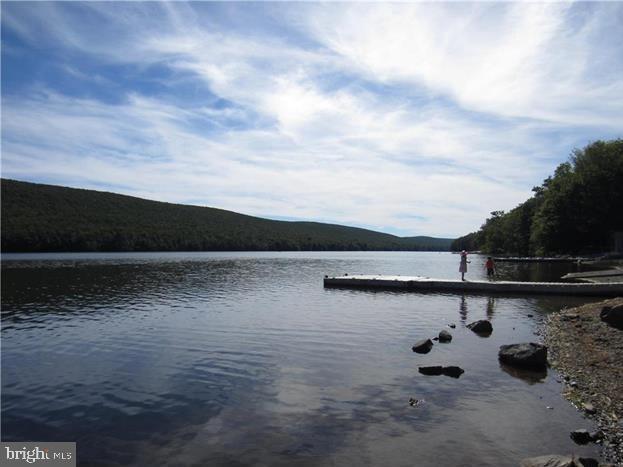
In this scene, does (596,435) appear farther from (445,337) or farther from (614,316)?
(614,316)

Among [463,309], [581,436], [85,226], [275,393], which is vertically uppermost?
[85,226]

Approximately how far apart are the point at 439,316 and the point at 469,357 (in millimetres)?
10151

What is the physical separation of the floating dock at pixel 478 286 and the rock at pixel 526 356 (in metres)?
24.4

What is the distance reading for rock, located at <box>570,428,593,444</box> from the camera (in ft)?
31.5

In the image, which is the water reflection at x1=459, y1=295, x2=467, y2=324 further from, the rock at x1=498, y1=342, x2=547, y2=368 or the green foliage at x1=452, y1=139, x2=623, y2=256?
the green foliage at x1=452, y1=139, x2=623, y2=256

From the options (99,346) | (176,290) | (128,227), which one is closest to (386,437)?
(99,346)

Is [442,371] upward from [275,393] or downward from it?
upward

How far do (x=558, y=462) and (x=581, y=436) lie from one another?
2.22 metres

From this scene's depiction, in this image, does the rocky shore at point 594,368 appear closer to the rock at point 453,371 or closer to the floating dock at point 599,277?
the rock at point 453,371

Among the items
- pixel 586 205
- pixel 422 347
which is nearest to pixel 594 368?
pixel 422 347

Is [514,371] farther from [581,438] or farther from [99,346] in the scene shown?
[99,346]

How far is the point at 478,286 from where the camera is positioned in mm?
40000

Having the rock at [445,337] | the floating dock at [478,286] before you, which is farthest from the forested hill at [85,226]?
the rock at [445,337]

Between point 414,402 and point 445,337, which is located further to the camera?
point 445,337
